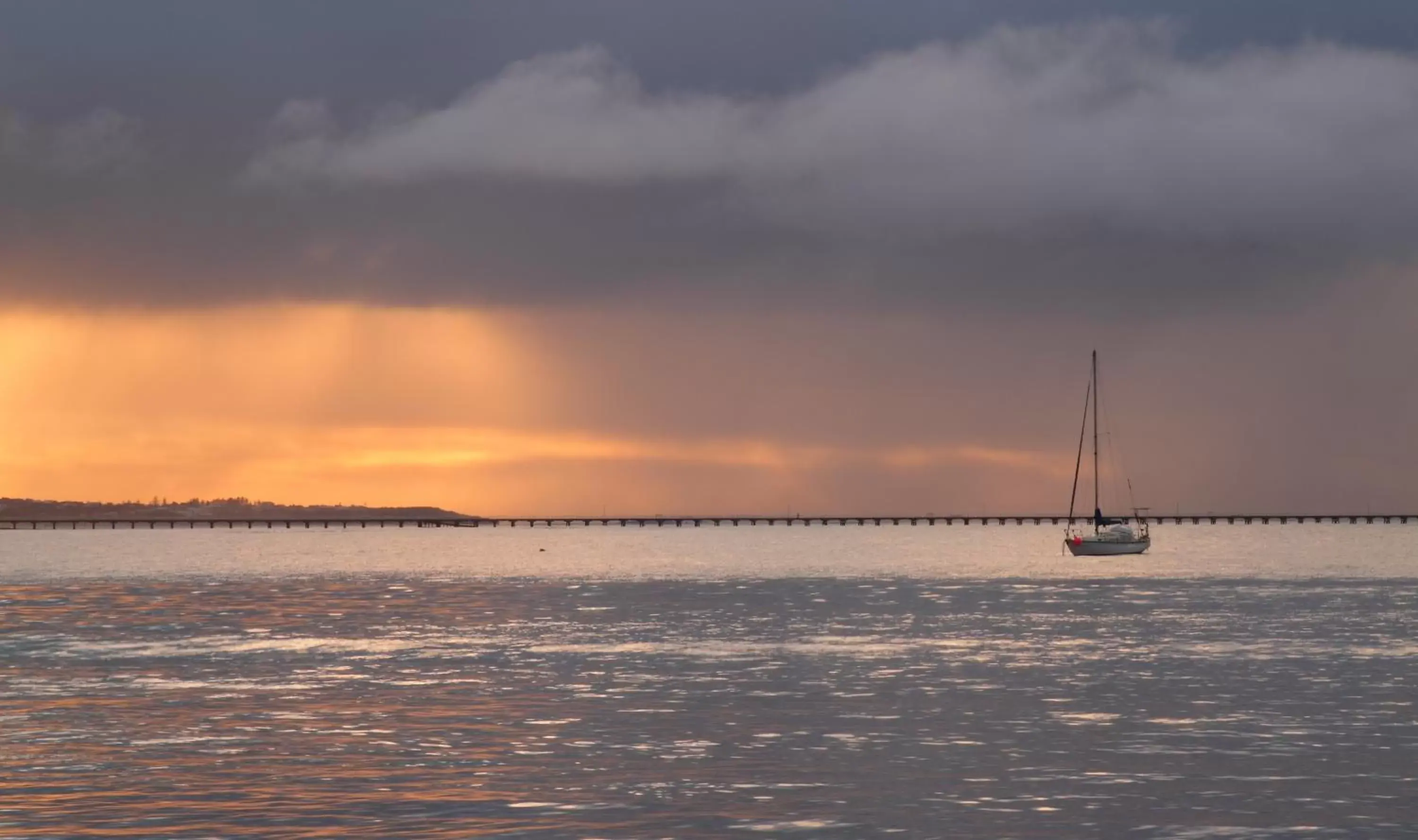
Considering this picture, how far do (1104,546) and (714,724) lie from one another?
5921 inches

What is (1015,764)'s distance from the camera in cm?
3119

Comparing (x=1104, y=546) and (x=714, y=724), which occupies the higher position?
(x=1104, y=546)

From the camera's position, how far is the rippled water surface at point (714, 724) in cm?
2628

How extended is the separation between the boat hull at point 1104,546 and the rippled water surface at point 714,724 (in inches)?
3856

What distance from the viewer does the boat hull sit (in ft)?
598

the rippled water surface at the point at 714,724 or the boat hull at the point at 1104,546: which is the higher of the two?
the boat hull at the point at 1104,546

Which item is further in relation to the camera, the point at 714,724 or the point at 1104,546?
the point at 1104,546

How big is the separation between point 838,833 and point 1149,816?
478 cm

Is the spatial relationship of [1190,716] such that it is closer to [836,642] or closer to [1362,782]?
[1362,782]

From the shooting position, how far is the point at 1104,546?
182250 mm

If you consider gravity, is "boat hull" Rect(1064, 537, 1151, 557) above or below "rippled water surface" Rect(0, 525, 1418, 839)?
above

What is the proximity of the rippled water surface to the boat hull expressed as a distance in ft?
321

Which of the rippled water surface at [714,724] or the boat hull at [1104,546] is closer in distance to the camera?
the rippled water surface at [714,724]

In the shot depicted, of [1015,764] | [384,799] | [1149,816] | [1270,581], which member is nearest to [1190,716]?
[1015,764]
